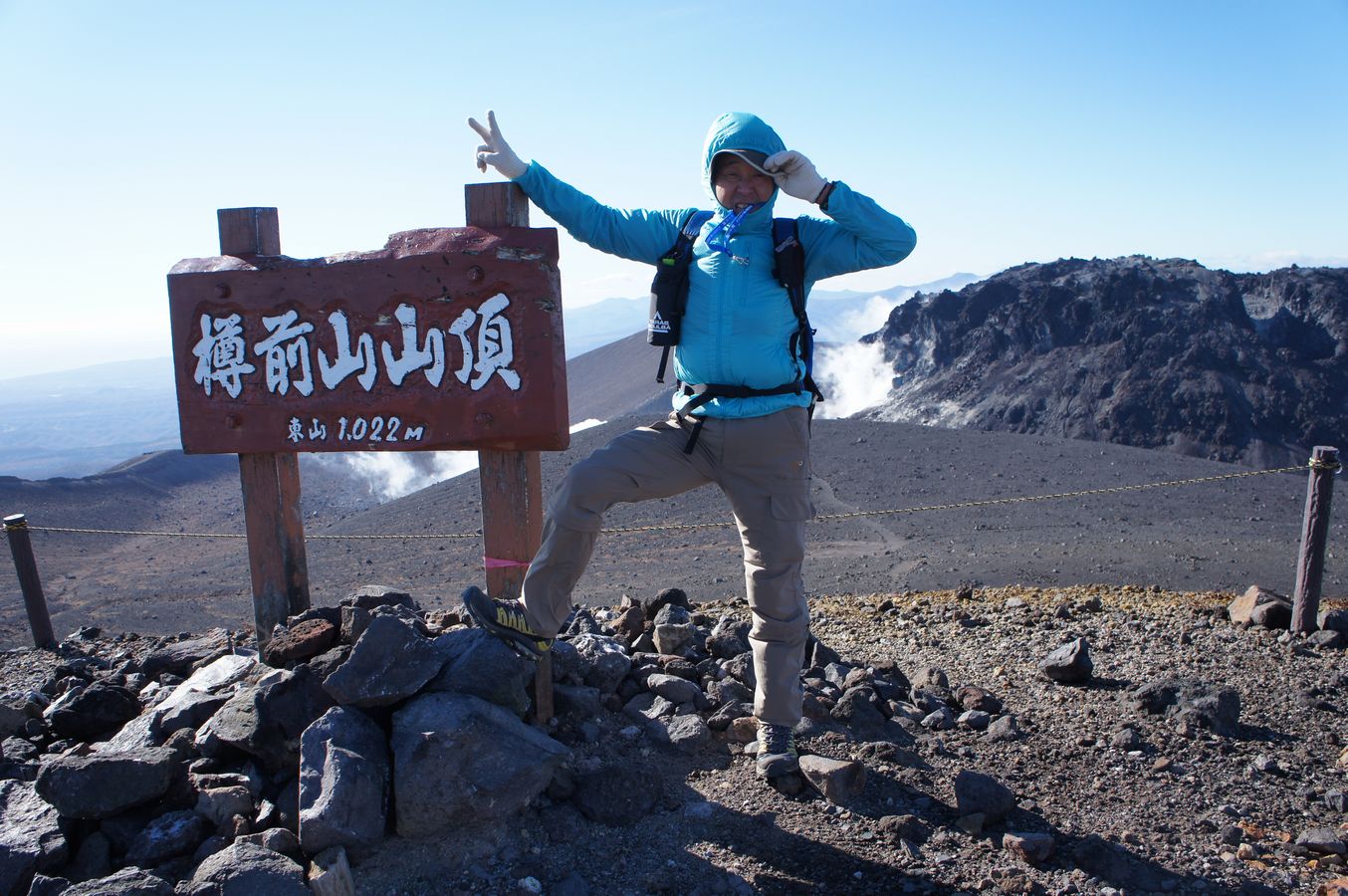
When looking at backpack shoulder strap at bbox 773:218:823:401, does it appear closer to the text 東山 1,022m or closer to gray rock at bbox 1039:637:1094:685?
the text 東山 1,022m

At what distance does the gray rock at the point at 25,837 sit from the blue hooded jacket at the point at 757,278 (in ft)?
7.52

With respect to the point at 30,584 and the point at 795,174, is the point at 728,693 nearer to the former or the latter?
the point at 795,174

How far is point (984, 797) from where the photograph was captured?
308cm

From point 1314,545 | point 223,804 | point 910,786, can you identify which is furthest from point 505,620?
point 1314,545

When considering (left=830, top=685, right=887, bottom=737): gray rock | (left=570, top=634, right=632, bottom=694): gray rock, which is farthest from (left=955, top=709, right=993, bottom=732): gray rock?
(left=570, top=634, right=632, bottom=694): gray rock

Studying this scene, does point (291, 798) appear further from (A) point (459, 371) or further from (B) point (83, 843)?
(A) point (459, 371)

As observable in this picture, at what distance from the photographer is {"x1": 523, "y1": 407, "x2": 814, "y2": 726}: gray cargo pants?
10.2 ft

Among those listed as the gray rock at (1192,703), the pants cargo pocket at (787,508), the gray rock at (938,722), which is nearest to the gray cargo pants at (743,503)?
the pants cargo pocket at (787,508)

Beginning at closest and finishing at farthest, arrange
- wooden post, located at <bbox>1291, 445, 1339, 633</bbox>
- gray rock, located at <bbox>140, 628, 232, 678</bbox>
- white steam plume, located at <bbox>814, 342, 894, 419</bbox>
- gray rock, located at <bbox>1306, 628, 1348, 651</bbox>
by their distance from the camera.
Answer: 1. gray rock, located at <bbox>140, 628, 232, 678</bbox>
2. gray rock, located at <bbox>1306, 628, 1348, 651</bbox>
3. wooden post, located at <bbox>1291, 445, 1339, 633</bbox>
4. white steam plume, located at <bbox>814, 342, 894, 419</bbox>

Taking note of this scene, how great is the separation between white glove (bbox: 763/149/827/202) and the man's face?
0.08m

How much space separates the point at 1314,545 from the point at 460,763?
482 centimetres

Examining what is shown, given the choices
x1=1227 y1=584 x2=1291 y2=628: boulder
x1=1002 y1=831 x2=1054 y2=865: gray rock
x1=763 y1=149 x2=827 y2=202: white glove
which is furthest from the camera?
x1=1227 y1=584 x2=1291 y2=628: boulder

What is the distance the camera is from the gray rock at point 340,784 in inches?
109

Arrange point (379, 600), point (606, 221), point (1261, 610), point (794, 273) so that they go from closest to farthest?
point (794, 273), point (606, 221), point (379, 600), point (1261, 610)
